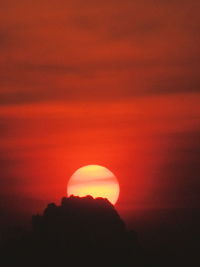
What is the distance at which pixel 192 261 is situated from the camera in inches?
3959

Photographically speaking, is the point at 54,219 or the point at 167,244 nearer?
the point at 54,219

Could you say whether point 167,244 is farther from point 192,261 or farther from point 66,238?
point 66,238

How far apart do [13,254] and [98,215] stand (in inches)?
434

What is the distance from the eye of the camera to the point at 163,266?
10325 centimetres

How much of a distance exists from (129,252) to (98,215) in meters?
6.00

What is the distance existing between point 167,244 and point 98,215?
36.0 ft

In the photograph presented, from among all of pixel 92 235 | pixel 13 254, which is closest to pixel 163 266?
pixel 92 235

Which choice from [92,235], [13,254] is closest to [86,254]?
[92,235]

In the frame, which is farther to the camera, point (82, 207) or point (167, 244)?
point (167, 244)

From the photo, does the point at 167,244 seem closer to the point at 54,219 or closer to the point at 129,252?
the point at 129,252

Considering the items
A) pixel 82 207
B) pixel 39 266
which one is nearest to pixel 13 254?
pixel 39 266

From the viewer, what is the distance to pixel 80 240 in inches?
3875

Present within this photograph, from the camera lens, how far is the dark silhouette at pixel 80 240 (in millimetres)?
96375

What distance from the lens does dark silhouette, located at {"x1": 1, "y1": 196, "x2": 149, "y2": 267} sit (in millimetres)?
96375
